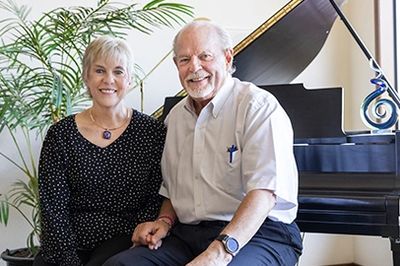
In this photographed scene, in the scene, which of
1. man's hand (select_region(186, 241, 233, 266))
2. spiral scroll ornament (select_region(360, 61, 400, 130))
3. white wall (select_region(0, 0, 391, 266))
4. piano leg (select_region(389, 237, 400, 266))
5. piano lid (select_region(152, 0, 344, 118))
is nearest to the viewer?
man's hand (select_region(186, 241, 233, 266))

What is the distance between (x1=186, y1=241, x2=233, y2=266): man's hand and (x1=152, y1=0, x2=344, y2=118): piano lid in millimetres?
1238

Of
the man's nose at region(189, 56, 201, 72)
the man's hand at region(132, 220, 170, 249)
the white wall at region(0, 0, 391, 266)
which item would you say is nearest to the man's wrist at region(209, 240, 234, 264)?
the man's hand at region(132, 220, 170, 249)

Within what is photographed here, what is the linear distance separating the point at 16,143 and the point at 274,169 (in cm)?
188

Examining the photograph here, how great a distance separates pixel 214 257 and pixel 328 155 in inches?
40.3

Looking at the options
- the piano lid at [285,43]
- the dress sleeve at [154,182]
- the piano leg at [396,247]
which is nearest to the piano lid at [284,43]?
the piano lid at [285,43]

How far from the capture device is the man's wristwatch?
154 centimetres

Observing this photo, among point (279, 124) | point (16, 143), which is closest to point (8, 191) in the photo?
point (16, 143)

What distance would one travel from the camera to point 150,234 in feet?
5.89

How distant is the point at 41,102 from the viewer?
2482 millimetres

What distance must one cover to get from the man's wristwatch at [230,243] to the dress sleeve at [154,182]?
1.57ft

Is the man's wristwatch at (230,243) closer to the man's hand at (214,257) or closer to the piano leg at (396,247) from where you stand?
the man's hand at (214,257)

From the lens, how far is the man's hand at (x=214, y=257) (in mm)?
1515

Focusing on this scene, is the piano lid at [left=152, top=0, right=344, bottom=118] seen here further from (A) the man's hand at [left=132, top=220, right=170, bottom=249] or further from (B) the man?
(A) the man's hand at [left=132, top=220, right=170, bottom=249]

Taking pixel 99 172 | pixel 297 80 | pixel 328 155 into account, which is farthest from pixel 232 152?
pixel 297 80
